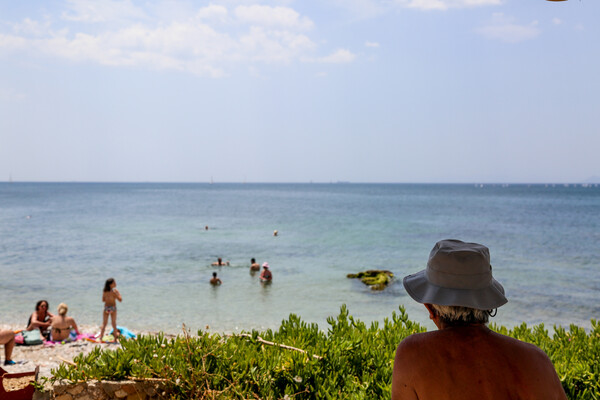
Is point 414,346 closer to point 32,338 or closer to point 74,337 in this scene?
point 32,338

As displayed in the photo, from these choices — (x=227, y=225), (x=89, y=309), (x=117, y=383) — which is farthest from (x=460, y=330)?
(x=227, y=225)

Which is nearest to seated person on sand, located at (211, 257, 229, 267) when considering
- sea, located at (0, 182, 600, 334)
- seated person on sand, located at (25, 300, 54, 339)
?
sea, located at (0, 182, 600, 334)

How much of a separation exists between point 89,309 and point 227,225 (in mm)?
32495

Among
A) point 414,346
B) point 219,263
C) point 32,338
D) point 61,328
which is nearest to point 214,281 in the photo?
point 219,263

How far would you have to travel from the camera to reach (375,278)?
71.8 feet

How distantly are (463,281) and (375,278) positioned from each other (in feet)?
66.2

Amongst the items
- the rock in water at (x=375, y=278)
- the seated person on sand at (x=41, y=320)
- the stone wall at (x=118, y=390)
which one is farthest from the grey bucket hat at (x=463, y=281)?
the rock in water at (x=375, y=278)

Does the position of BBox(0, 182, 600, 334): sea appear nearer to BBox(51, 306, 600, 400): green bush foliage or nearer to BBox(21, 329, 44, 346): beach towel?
BBox(21, 329, 44, 346): beach towel

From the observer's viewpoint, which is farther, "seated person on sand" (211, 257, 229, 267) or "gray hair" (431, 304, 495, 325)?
"seated person on sand" (211, 257, 229, 267)

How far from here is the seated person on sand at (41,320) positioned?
12.7 metres

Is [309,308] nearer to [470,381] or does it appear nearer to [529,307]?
[529,307]

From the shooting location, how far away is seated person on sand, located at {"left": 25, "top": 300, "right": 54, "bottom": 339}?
12695 millimetres

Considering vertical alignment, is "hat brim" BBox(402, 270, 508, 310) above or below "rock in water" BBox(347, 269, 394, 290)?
above

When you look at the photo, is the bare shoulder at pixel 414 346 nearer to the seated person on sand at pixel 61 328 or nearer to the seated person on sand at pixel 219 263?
the seated person on sand at pixel 61 328
